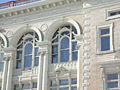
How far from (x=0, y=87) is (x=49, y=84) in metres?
4.94

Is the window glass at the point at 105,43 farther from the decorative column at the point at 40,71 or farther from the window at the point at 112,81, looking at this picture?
the decorative column at the point at 40,71

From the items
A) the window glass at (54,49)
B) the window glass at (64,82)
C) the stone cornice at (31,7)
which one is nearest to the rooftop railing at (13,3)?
the stone cornice at (31,7)

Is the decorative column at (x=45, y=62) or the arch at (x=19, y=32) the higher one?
the arch at (x=19, y=32)

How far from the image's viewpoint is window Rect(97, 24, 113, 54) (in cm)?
2782

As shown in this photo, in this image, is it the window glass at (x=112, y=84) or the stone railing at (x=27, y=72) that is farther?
the stone railing at (x=27, y=72)

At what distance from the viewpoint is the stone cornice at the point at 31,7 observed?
3164 centimetres

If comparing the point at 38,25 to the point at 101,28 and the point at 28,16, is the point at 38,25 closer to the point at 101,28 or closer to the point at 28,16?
the point at 28,16

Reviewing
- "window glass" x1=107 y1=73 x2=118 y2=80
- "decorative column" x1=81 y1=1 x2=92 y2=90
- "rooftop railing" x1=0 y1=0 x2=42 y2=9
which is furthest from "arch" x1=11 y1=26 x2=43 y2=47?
"window glass" x1=107 y1=73 x2=118 y2=80

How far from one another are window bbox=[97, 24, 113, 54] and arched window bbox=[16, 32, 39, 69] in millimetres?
6422

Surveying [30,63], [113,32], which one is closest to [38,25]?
[30,63]

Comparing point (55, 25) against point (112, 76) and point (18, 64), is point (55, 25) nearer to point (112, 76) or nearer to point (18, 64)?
point (18, 64)

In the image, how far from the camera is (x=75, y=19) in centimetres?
3081

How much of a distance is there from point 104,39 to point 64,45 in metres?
4.25

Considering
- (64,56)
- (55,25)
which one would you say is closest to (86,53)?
(64,56)
